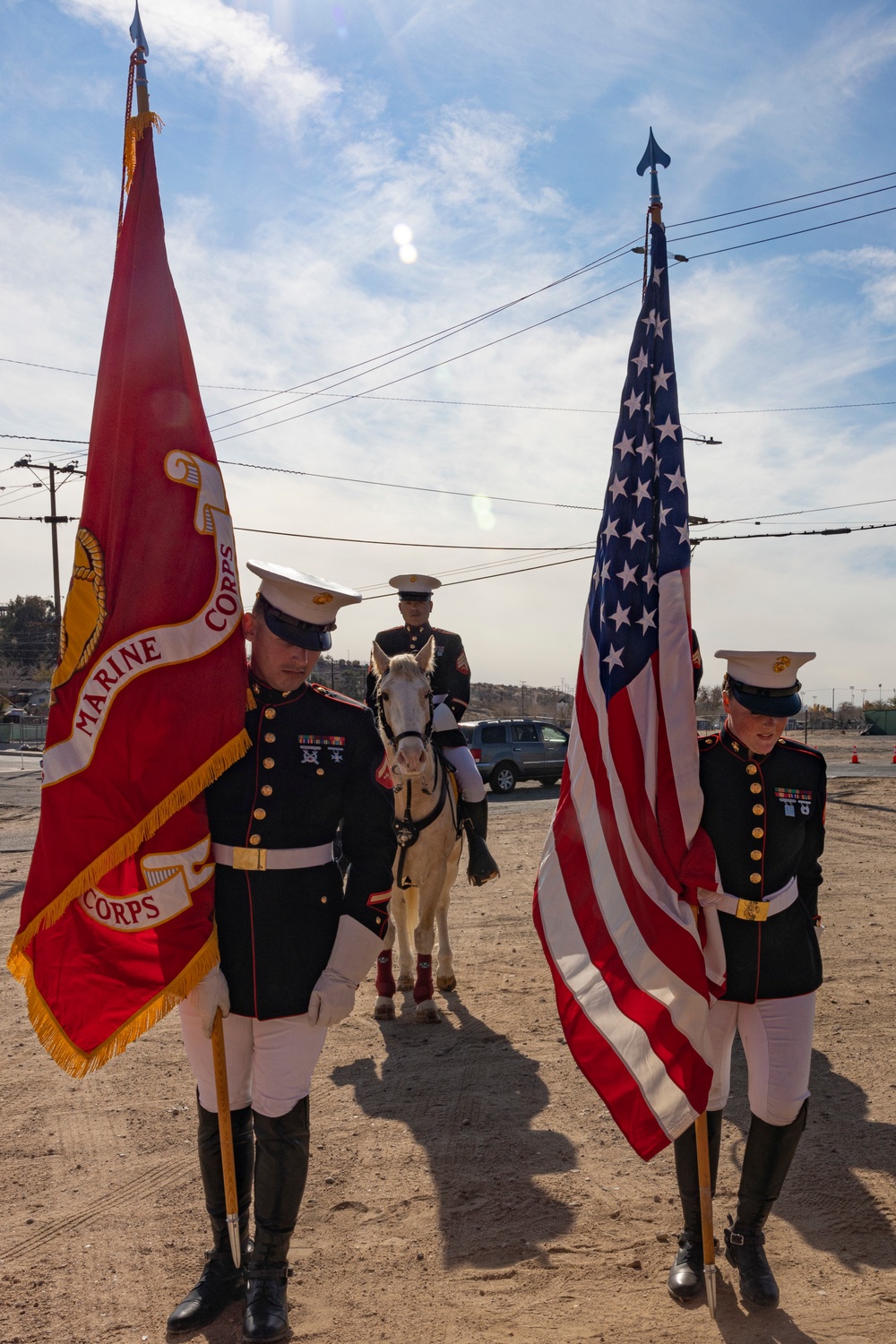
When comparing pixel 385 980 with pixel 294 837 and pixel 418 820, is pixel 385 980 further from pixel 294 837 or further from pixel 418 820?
pixel 294 837

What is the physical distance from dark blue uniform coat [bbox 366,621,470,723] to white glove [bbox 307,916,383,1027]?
3582 millimetres

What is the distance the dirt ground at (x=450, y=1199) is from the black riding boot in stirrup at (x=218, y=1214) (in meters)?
0.09

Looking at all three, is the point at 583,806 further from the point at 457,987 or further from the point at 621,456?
the point at 457,987

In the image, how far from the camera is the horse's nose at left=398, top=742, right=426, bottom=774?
18.9 ft

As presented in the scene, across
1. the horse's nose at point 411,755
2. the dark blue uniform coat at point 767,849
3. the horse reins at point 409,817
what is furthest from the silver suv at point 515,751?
the dark blue uniform coat at point 767,849

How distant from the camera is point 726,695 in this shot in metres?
3.56

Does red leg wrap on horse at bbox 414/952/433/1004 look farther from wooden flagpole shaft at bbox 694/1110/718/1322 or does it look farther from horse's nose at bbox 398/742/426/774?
wooden flagpole shaft at bbox 694/1110/718/1322

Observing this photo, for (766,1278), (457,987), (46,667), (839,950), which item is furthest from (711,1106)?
(46,667)

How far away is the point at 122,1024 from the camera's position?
3.20m

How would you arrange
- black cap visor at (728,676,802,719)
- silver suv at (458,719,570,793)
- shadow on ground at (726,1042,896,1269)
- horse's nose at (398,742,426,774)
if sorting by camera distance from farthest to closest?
silver suv at (458,719,570,793)
horse's nose at (398,742,426,774)
shadow on ground at (726,1042,896,1269)
black cap visor at (728,676,802,719)

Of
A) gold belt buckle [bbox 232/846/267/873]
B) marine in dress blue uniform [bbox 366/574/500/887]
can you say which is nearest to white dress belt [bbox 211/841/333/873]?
gold belt buckle [bbox 232/846/267/873]

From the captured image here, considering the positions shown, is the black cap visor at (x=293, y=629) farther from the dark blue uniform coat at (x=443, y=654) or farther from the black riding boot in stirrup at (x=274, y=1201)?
the dark blue uniform coat at (x=443, y=654)

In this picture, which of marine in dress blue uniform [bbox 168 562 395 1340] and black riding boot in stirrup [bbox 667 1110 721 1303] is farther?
black riding boot in stirrup [bbox 667 1110 721 1303]

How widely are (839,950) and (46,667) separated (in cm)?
7131
